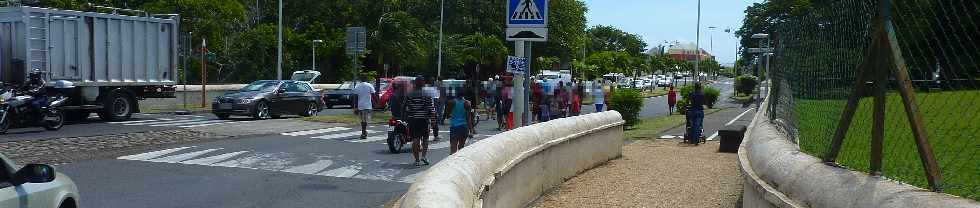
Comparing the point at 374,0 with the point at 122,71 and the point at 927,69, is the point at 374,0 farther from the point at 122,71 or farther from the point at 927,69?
the point at 927,69

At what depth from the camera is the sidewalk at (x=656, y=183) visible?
978 centimetres

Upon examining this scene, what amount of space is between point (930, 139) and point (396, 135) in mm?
10730

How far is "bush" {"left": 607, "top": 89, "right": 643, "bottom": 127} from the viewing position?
23.9m

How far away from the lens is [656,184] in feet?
37.0

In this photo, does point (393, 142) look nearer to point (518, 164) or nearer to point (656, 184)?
point (656, 184)

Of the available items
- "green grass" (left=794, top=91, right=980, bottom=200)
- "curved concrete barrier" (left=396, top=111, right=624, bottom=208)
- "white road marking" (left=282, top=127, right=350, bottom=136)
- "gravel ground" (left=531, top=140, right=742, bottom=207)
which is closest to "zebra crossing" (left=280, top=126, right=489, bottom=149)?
"white road marking" (left=282, top=127, right=350, bottom=136)

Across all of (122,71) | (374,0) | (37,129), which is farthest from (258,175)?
(374,0)

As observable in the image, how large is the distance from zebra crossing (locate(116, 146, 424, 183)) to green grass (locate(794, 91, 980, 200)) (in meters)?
6.43

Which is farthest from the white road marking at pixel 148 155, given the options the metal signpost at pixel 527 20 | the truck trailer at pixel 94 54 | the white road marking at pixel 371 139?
the truck trailer at pixel 94 54

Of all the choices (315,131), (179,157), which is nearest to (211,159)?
(179,157)

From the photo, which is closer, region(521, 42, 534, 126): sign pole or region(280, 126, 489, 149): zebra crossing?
region(521, 42, 534, 126): sign pole

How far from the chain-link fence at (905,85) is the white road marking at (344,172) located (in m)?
6.32

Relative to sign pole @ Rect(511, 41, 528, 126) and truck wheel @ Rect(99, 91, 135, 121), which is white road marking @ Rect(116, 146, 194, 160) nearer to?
sign pole @ Rect(511, 41, 528, 126)

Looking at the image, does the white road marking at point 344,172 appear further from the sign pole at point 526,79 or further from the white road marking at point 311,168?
the sign pole at point 526,79
